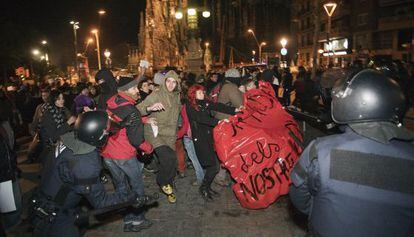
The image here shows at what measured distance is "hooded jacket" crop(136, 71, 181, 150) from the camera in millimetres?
5406

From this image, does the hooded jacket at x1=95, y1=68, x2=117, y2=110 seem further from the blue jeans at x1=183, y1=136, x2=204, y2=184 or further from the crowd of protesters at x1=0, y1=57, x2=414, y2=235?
the blue jeans at x1=183, y1=136, x2=204, y2=184

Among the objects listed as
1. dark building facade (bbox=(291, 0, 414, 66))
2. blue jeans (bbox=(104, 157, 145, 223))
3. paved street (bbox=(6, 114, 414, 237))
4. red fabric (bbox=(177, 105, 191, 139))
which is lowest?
paved street (bbox=(6, 114, 414, 237))

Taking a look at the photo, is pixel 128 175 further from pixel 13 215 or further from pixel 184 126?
pixel 184 126

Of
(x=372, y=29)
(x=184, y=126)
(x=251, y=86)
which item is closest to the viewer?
(x=184, y=126)

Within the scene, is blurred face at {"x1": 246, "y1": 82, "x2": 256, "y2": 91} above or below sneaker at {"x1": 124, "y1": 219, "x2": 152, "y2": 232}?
above

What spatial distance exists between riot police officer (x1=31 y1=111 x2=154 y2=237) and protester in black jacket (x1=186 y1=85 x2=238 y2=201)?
272cm

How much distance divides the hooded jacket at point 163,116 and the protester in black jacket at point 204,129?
16.7 inches

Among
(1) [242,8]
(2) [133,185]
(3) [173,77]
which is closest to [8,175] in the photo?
(2) [133,185]

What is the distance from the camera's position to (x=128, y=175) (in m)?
4.71

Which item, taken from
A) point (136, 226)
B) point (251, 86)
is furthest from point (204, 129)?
point (136, 226)

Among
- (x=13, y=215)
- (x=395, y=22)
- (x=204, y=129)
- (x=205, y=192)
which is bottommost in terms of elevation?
(x=205, y=192)

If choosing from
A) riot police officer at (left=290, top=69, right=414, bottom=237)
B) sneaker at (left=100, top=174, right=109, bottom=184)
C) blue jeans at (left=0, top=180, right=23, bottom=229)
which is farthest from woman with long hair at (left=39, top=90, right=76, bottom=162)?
riot police officer at (left=290, top=69, right=414, bottom=237)

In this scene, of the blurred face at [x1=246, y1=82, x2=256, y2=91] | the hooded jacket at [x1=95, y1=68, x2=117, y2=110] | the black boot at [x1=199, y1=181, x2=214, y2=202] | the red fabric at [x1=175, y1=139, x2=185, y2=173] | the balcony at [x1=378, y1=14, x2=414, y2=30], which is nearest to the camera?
the hooded jacket at [x1=95, y1=68, x2=117, y2=110]

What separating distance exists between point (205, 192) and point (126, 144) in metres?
1.84
